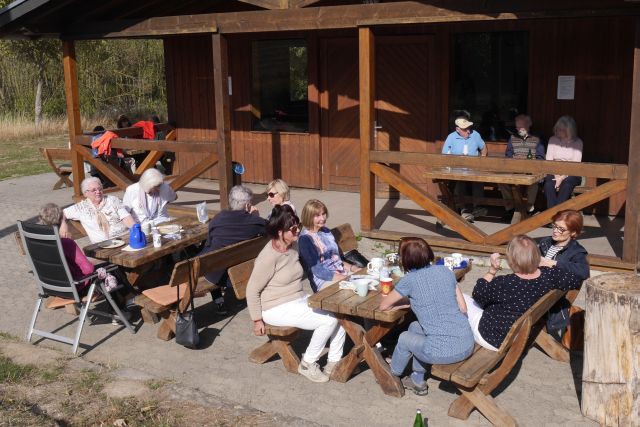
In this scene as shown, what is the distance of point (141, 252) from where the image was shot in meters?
6.76

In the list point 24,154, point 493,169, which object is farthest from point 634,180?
point 24,154

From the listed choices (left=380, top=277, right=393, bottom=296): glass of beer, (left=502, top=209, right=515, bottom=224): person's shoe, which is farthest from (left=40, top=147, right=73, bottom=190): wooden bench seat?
(left=380, top=277, right=393, bottom=296): glass of beer

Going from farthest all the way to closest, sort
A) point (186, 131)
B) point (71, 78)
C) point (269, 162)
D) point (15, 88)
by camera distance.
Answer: point (15, 88) → point (186, 131) → point (269, 162) → point (71, 78)

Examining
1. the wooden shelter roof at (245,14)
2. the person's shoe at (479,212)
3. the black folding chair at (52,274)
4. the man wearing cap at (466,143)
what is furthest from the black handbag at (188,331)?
the person's shoe at (479,212)

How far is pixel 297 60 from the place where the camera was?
11.7 m

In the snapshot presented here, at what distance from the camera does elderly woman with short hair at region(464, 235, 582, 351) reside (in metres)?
5.11

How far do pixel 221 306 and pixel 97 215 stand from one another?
148 centimetres

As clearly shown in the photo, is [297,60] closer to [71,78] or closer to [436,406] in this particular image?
[71,78]

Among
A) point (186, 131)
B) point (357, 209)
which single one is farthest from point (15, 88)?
point (357, 209)

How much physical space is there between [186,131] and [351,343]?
25.6 feet

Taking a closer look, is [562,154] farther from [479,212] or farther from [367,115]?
[367,115]

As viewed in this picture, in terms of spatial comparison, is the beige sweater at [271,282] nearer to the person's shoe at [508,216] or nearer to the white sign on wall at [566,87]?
the person's shoe at [508,216]

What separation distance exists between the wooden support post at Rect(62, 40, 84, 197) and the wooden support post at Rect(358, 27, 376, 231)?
486cm

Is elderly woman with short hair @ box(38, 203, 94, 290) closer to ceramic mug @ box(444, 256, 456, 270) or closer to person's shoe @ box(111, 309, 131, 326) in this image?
person's shoe @ box(111, 309, 131, 326)
